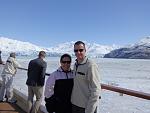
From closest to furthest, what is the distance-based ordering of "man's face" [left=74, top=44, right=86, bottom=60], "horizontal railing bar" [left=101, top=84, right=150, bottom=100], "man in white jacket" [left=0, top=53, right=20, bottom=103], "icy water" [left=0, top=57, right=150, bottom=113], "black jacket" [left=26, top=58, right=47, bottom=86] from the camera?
"man's face" [left=74, top=44, right=86, bottom=60], "horizontal railing bar" [left=101, top=84, right=150, bottom=100], "black jacket" [left=26, top=58, right=47, bottom=86], "icy water" [left=0, top=57, right=150, bottom=113], "man in white jacket" [left=0, top=53, right=20, bottom=103]

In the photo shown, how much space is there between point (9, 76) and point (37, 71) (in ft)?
8.26

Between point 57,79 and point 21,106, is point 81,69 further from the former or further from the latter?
point 21,106

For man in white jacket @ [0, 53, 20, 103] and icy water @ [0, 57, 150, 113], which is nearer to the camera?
icy water @ [0, 57, 150, 113]

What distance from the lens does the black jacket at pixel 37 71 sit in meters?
6.82

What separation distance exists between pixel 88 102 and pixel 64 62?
80cm

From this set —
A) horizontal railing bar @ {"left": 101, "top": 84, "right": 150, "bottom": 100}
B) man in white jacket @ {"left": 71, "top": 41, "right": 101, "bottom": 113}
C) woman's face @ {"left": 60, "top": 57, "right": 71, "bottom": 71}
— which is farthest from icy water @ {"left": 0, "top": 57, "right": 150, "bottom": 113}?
→ man in white jacket @ {"left": 71, "top": 41, "right": 101, "bottom": 113}

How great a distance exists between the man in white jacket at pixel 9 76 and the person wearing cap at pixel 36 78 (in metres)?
1.86

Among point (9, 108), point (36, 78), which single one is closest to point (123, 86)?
point (9, 108)

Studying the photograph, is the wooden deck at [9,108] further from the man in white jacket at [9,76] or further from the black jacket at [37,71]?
the black jacket at [37,71]

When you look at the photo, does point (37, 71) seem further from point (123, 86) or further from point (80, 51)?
point (123, 86)

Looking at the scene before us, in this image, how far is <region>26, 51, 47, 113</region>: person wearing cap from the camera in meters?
6.82

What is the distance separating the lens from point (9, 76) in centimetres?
915

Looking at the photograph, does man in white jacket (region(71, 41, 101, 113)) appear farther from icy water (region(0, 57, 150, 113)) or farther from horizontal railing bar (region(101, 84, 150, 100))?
icy water (region(0, 57, 150, 113))

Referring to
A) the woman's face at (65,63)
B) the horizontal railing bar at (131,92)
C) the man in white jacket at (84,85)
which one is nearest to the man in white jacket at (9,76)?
the horizontal railing bar at (131,92)
